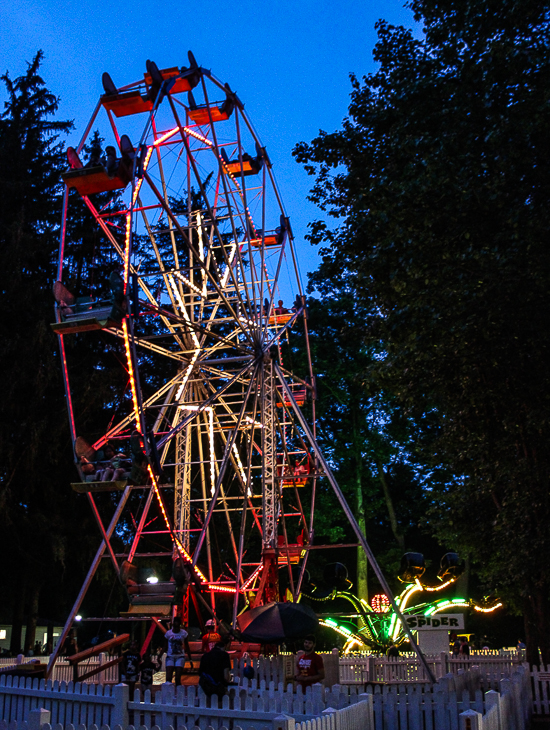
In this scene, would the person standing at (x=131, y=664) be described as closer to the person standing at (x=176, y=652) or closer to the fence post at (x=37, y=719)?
the person standing at (x=176, y=652)

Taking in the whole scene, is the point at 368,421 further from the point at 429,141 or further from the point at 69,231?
the point at 429,141

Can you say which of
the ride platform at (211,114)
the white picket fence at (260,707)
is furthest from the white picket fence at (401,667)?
the ride platform at (211,114)

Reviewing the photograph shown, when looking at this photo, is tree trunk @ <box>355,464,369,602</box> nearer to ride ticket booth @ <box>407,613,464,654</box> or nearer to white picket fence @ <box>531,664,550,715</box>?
ride ticket booth @ <box>407,613,464,654</box>

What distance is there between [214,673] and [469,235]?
6298mm

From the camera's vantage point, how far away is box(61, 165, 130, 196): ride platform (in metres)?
11.4

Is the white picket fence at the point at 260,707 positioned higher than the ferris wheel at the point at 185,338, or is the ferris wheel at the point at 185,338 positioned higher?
the ferris wheel at the point at 185,338

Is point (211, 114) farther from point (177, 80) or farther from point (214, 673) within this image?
point (214, 673)

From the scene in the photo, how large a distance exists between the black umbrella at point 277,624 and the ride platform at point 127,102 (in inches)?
352

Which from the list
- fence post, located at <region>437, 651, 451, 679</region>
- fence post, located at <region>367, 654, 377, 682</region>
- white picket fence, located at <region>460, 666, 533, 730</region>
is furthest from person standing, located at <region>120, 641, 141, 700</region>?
fence post, located at <region>437, 651, 451, 679</region>

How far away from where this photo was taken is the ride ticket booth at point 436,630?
18328mm

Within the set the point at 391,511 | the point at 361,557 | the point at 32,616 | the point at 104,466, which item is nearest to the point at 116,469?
the point at 104,466

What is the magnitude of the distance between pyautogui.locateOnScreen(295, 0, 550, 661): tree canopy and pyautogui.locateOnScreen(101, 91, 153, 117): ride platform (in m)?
3.46

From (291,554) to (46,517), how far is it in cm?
926

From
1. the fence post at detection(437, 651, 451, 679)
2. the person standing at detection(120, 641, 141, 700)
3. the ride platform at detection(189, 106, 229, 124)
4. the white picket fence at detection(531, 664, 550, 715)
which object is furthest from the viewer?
the ride platform at detection(189, 106, 229, 124)
